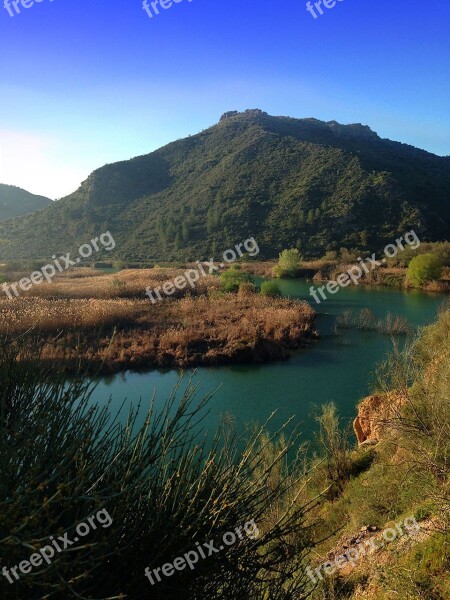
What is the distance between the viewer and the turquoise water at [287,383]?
17.2 m

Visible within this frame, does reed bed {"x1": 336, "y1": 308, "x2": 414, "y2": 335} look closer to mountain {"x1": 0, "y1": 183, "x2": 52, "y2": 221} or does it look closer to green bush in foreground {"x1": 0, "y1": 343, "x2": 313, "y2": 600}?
green bush in foreground {"x1": 0, "y1": 343, "x2": 313, "y2": 600}

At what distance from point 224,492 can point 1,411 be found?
177 cm

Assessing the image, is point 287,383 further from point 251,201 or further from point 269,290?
point 251,201

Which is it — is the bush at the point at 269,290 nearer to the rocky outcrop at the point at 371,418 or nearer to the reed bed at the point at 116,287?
the reed bed at the point at 116,287

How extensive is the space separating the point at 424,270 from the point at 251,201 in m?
34.7

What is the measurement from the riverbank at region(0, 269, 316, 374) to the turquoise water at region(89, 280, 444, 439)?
0.98 m

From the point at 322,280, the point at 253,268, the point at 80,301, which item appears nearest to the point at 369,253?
the point at 322,280

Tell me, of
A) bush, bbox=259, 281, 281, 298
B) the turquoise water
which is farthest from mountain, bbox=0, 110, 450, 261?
the turquoise water

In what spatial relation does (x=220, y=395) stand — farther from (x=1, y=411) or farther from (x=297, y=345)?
(x=1, y=411)

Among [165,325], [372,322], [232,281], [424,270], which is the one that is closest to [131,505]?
[165,325]

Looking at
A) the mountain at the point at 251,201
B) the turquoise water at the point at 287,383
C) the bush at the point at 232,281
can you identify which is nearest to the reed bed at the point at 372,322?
the turquoise water at the point at 287,383

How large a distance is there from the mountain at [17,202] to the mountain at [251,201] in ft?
154

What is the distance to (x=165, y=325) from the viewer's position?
28375mm

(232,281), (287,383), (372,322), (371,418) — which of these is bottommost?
(372,322)
